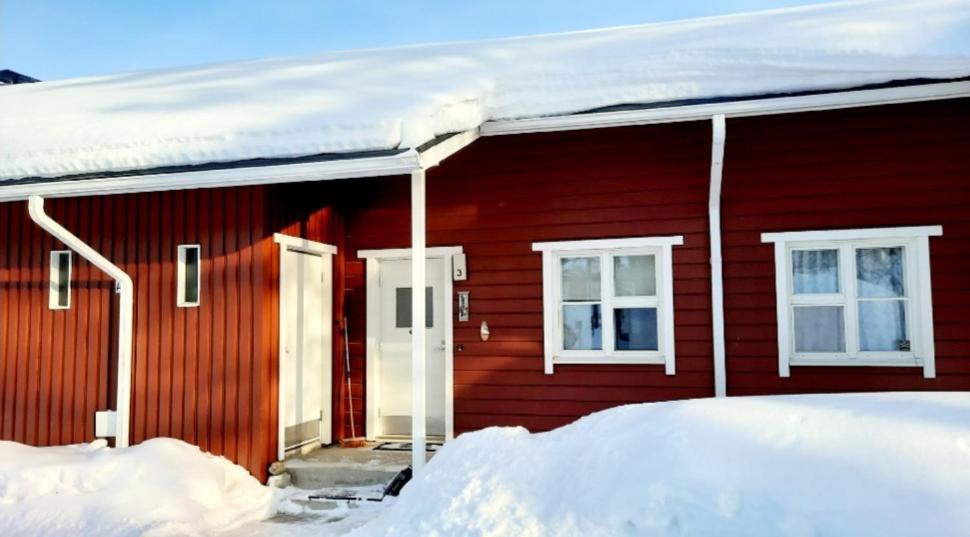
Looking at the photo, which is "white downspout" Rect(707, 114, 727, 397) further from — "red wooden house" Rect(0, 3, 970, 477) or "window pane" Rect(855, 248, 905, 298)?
"window pane" Rect(855, 248, 905, 298)

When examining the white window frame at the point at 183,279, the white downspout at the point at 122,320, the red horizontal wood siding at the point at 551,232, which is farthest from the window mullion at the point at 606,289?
the white downspout at the point at 122,320

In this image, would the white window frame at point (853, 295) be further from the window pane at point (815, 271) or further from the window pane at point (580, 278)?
the window pane at point (580, 278)

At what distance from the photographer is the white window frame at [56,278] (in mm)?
6582

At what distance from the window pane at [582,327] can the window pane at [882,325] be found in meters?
2.16

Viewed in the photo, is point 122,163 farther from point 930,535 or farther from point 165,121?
point 930,535

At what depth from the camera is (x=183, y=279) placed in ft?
20.5

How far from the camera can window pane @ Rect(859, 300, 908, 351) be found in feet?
19.0

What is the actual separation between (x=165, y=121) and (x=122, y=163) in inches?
25.5

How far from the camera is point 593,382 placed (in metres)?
6.33

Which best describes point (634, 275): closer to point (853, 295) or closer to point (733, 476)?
point (853, 295)

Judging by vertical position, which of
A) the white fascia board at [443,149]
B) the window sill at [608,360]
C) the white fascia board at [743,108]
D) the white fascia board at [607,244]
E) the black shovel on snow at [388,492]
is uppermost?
the white fascia board at [743,108]

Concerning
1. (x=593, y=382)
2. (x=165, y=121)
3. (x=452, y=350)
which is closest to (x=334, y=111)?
(x=165, y=121)

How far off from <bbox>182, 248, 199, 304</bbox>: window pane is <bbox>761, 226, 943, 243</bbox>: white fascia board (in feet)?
16.1

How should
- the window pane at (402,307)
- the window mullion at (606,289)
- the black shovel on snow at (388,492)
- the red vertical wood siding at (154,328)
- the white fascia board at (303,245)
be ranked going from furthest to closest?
1. the window pane at (402,307)
2. the window mullion at (606,289)
3. the white fascia board at (303,245)
4. the red vertical wood siding at (154,328)
5. the black shovel on snow at (388,492)
